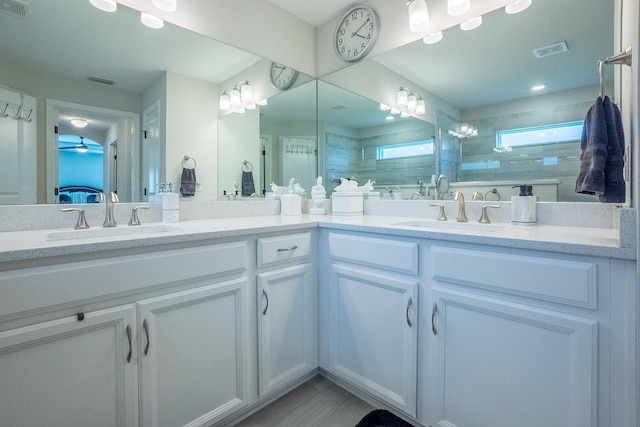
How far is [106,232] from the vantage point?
1.33 meters

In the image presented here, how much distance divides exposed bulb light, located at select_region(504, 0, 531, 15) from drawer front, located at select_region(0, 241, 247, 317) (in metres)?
1.76

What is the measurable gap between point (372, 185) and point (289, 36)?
4.21 ft

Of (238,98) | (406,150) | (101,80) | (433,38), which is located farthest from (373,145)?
(101,80)

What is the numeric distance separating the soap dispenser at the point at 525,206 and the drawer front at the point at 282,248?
3.26ft

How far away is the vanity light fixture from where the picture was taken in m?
1.99

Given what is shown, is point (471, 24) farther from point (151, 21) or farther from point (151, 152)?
point (151, 152)

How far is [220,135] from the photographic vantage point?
2.00 m

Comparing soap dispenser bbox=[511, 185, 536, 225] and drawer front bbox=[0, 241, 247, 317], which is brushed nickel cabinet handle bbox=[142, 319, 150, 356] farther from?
soap dispenser bbox=[511, 185, 536, 225]

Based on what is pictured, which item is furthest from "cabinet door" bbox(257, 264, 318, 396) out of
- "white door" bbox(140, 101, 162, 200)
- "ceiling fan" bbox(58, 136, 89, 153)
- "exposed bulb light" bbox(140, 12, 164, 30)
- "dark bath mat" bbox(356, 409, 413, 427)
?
"exposed bulb light" bbox(140, 12, 164, 30)

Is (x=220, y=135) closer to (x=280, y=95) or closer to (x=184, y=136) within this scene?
(x=184, y=136)

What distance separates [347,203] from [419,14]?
1.18m

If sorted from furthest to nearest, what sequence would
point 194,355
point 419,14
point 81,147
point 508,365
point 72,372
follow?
point 419,14
point 81,147
point 194,355
point 508,365
point 72,372

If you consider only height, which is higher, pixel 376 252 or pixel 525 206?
pixel 525 206

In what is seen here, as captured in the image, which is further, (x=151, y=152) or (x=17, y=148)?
(x=151, y=152)
